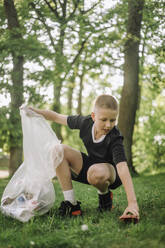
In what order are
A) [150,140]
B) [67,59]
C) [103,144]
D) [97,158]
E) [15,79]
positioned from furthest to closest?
1. [150,140]
2. [67,59]
3. [15,79]
4. [97,158]
5. [103,144]

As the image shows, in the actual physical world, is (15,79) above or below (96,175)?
above

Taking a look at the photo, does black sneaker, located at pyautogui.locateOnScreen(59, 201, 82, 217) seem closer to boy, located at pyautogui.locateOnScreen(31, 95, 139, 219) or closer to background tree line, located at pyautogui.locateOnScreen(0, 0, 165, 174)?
boy, located at pyautogui.locateOnScreen(31, 95, 139, 219)

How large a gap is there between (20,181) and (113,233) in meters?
1.32

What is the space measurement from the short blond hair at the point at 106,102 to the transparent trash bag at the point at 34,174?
59 cm

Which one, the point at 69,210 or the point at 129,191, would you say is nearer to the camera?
the point at 129,191

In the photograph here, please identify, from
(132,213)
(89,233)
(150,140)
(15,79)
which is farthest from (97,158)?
(150,140)

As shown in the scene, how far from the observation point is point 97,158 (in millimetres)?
3178

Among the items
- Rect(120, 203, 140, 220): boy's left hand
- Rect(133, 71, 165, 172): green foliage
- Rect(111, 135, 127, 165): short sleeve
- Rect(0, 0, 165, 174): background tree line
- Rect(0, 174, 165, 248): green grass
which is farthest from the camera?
Rect(133, 71, 165, 172): green foliage

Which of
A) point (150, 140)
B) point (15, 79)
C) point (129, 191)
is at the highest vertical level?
point (15, 79)

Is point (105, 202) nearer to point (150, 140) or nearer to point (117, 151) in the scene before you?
point (117, 151)

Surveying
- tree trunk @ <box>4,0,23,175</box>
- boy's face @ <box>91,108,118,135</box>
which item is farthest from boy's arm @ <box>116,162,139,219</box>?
tree trunk @ <box>4,0,23,175</box>

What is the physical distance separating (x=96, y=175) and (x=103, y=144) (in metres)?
0.32

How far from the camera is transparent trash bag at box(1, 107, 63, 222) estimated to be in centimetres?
295

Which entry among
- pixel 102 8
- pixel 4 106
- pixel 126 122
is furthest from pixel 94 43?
pixel 4 106
